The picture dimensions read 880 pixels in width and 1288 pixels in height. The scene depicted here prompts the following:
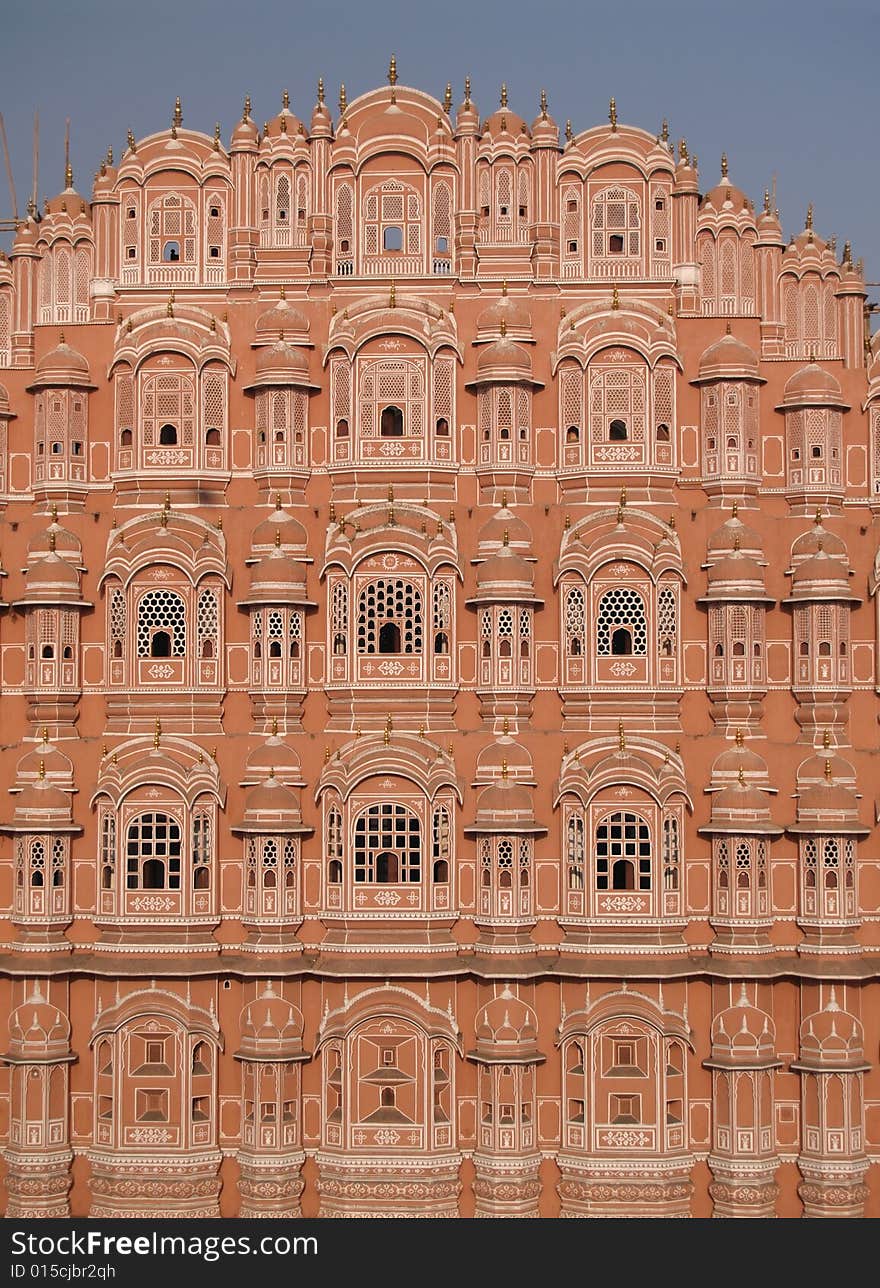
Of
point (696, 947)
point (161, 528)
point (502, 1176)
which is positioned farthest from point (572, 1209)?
point (161, 528)

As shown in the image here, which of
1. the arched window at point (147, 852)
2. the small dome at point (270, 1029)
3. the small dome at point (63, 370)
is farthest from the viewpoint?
the small dome at point (63, 370)

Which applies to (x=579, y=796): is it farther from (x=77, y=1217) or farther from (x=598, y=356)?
(x=77, y=1217)

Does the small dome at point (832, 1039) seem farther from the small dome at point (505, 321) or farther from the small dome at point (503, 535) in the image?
the small dome at point (505, 321)

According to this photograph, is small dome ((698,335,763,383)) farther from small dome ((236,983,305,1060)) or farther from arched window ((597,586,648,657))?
small dome ((236,983,305,1060))

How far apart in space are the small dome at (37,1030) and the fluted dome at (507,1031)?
29.8ft

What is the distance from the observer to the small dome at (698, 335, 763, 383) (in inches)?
1549

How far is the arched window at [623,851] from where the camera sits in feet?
127

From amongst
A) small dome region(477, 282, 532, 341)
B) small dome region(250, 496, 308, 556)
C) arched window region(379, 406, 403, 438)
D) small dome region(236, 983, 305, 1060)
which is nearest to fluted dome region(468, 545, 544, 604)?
arched window region(379, 406, 403, 438)

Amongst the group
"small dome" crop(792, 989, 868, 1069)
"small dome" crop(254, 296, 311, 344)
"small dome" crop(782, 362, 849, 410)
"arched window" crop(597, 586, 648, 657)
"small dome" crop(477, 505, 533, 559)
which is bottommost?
"small dome" crop(792, 989, 868, 1069)

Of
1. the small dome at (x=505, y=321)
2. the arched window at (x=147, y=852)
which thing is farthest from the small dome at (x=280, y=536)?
the arched window at (x=147, y=852)

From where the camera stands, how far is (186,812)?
3875 cm

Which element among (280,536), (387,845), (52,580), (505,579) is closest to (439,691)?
(505,579)

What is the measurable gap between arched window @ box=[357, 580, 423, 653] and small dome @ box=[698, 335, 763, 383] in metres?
8.16

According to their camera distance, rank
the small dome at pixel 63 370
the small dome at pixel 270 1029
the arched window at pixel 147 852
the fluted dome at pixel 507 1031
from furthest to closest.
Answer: the small dome at pixel 63 370 < the arched window at pixel 147 852 < the small dome at pixel 270 1029 < the fluted dome at pixel 507 1031
